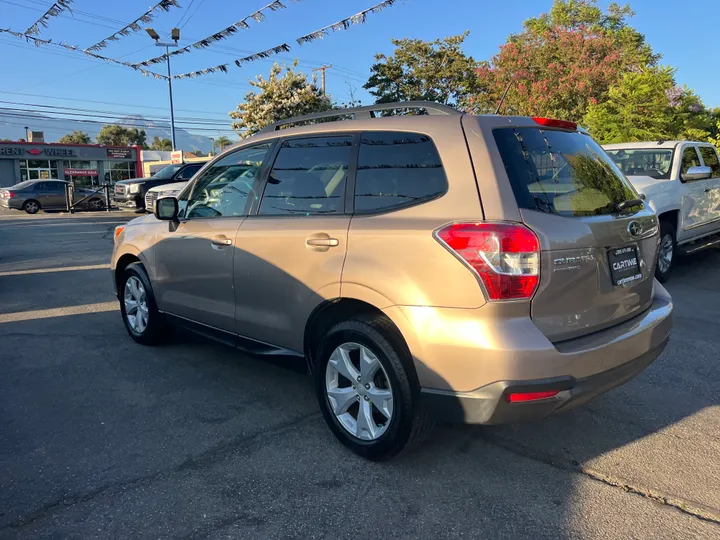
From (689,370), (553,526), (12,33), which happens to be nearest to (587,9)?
(12,33)

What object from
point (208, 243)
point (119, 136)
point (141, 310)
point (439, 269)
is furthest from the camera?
point (119, 136)

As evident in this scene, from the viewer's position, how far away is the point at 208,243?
13.3 feet

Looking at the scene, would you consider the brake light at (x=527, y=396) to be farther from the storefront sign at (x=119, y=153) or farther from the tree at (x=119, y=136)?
the tree at (x=119, y=136)

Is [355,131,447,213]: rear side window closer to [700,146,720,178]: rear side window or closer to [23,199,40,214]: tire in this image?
[700,146,720,178]: rear side window

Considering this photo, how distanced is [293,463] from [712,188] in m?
8.28

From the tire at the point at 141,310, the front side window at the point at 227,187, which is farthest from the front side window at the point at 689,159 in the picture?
the tire at the point at 141,310

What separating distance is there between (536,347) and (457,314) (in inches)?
14.9

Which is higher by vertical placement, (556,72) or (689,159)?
(556,72)

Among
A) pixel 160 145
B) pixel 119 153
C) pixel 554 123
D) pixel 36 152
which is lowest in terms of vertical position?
pixel 554 123

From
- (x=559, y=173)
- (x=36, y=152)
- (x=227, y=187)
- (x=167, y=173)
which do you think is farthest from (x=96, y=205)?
(x=36, y=152)

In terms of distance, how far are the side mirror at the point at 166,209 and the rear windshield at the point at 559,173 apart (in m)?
2.74

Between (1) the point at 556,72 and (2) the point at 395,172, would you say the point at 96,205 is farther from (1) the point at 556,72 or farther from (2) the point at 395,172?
(2) the point at 395,172

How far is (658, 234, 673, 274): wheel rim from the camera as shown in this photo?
7465 mm

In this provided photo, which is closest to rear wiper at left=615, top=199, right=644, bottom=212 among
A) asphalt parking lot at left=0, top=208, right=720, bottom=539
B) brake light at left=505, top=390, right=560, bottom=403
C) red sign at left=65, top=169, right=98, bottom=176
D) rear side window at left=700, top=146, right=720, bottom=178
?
brake light at left=505, top=390, right=560, bottom=403
